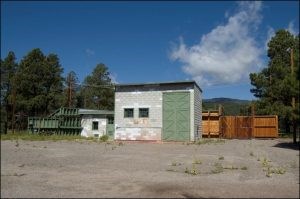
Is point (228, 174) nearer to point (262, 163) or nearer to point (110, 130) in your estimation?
point (262, 163)

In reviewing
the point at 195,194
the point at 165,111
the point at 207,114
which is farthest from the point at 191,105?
the point at 195,194

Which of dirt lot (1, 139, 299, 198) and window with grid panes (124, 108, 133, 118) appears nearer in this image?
dirt lot (1, 139, 299, 198)

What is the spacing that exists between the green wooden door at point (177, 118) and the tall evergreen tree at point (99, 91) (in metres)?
42.8

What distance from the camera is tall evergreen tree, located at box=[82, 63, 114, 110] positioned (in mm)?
78000

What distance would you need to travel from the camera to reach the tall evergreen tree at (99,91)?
78.0 metres

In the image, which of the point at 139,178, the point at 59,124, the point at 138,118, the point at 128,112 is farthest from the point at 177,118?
the point at 139,178

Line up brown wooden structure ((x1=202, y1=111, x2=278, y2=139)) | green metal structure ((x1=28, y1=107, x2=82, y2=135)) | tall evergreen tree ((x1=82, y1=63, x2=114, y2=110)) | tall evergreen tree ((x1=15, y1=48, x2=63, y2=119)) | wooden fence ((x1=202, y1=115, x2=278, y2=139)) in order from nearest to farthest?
wooden fence ((x1=202, y1=115, x2=278, y2=139)) → brown wooden structure ((x1=202, y1=111, x2=278, y2=139)) → green metal structure ((x1=28, y1=107, x2=82, y2=135)) → tall evergreen tree ((x1=15, y1=48, x2=63, y2=119)) → tall evergreen tree ((x1=82, y1=63, x2=114, y2=110))

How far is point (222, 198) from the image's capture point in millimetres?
8742

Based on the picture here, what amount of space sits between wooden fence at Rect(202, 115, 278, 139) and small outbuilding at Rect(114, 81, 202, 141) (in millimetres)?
7974

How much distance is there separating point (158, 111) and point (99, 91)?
48.2 m

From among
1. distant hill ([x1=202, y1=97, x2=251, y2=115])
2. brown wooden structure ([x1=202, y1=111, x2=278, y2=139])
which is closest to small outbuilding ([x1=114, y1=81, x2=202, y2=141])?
brown wooden structure ([x1=202, y1=111, x2=278, y2=139])

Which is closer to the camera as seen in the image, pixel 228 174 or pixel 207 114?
pixel 228 174

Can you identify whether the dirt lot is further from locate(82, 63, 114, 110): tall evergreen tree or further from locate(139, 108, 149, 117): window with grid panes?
locate(82, 63, 114, 110): tall evergreen tree

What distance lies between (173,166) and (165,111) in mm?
18603
